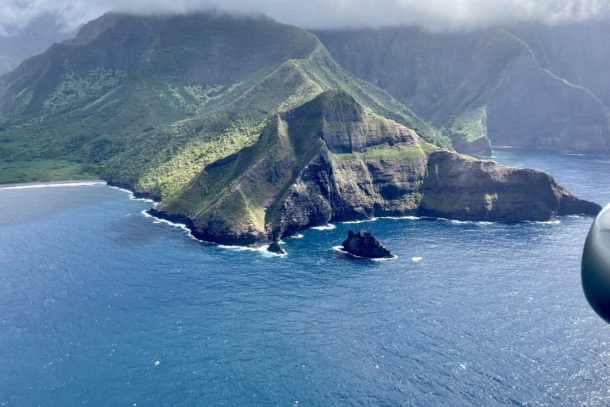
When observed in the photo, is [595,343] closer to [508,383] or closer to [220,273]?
[508,383]

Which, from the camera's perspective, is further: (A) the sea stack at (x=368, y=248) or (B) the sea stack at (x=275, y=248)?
(B) the sea stack at (x=275, y=248)

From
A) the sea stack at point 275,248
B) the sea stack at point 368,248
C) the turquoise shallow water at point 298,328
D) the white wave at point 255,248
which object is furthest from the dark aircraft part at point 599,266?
the sea stack at point 275,248

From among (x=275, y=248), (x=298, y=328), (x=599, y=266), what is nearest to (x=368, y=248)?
(x=275, y=248)

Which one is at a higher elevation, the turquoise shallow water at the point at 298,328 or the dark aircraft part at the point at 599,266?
the dark aircraft part at the point at 599,266

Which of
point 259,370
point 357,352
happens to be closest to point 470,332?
point 357,352

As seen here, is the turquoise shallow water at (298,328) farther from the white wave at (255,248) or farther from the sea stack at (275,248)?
the sea stack at (275,248)

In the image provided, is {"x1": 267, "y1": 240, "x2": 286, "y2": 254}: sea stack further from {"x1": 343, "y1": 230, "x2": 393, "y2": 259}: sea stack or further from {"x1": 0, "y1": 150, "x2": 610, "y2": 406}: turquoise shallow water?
{"x1": 343, "y1": 230, "x2": 393, "y2": 259}: sea stack

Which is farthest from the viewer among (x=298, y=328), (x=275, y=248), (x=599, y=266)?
(x=275, y=248)

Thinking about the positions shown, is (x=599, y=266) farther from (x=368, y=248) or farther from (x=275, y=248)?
(x=275, y=248)
